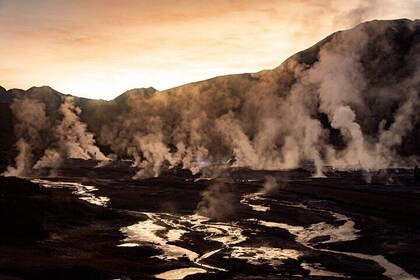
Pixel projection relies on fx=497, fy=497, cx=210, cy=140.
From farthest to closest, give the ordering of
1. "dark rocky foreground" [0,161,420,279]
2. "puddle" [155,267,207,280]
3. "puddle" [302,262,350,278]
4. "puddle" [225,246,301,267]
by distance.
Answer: "puddle" [225,246,301,267] < "dark rocky foreground" [0,161,420,279] < "puddle" [302,262,350,278] < "puddle" [155,267,207,280]

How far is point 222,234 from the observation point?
35094 millimetres

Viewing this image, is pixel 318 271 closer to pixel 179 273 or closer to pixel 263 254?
pixel 263 254

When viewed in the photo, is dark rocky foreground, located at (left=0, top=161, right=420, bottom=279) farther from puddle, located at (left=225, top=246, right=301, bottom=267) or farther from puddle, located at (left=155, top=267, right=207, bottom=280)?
puddle, located at (left=155, top=267, right=207, bottom=280)

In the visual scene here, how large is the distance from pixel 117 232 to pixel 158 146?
90175 mm

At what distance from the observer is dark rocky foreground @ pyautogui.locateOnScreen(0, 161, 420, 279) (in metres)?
24.7

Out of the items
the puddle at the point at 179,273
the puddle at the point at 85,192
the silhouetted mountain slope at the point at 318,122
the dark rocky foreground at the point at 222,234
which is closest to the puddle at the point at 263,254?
the dark rocky foreground at the point at 222,234

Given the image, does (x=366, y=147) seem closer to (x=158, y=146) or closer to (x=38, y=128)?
(x=158, y=146)

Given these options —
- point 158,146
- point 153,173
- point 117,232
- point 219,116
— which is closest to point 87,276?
point 117,232

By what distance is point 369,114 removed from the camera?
162m

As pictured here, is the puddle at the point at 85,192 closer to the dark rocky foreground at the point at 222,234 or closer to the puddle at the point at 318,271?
the dark rocky foreground at the point at 222,234

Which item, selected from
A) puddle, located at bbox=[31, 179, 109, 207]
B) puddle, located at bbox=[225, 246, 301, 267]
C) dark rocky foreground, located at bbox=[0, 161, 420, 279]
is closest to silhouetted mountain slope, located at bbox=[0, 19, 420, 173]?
puddle, located at bbox=[31, 179, 109, 207]

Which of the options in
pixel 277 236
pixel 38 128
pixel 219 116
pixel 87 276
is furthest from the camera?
pixel 219 116

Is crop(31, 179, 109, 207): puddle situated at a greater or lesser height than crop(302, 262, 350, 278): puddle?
greater

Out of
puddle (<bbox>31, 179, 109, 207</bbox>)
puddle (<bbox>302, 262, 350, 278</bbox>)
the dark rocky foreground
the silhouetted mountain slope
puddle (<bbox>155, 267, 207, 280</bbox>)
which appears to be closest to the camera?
puddle (<bbox>155, 267, 207, 280</bbox>)
